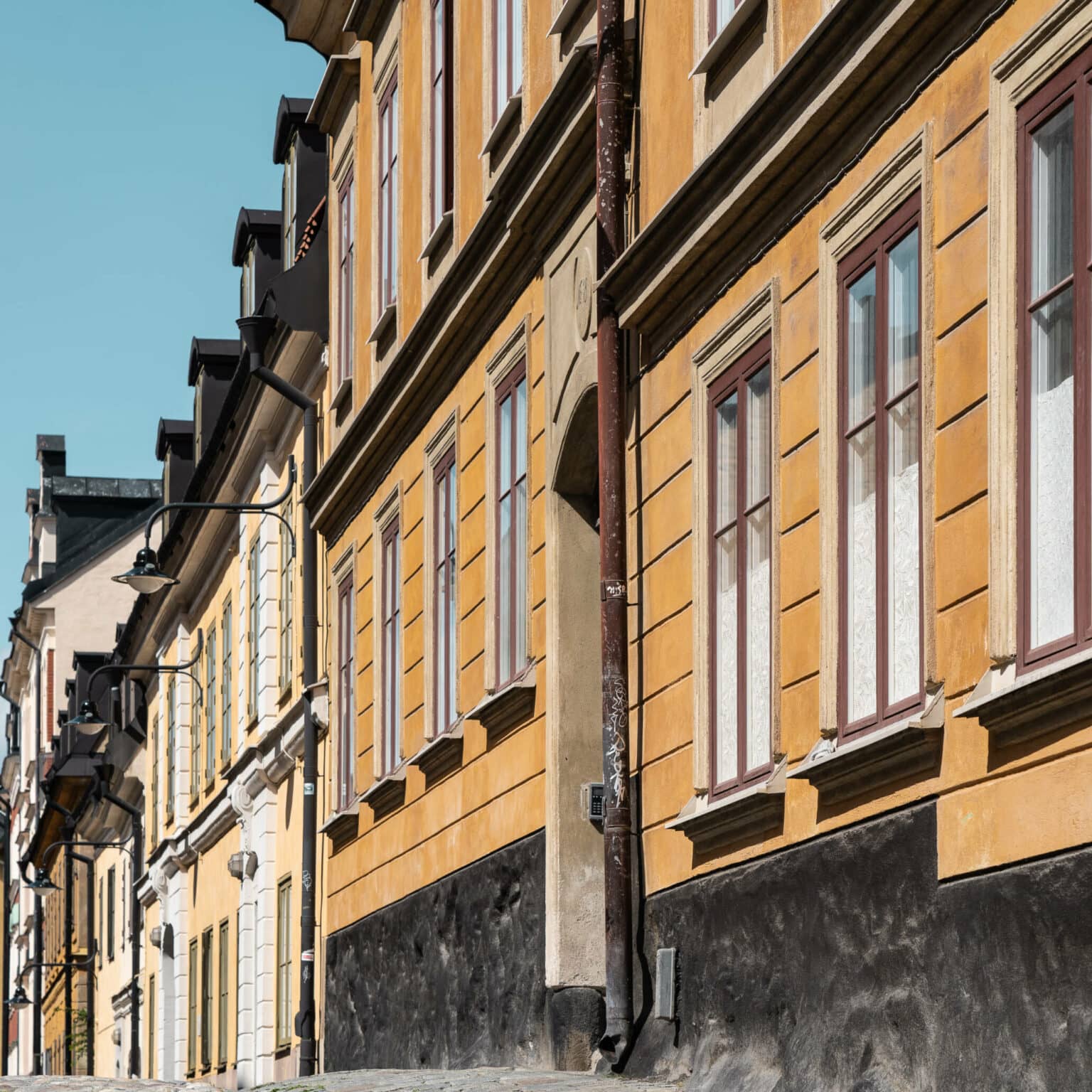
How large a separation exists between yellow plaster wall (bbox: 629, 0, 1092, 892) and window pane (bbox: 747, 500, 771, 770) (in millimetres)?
329

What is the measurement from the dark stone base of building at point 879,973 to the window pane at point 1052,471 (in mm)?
808

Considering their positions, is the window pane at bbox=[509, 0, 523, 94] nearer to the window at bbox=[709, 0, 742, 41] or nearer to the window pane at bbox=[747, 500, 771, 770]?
the window at bbox=[709, 0, 742, 41]

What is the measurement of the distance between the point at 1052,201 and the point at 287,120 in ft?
65.7

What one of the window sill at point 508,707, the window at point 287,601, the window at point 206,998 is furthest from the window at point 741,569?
the window at point 206,998

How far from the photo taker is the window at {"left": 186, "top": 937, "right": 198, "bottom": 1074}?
33938 millimetres

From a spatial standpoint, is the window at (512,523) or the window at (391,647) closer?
the window at (512,523)

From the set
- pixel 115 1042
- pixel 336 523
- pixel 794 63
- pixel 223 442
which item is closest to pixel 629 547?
pixel 794 63

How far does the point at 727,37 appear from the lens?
448 inches

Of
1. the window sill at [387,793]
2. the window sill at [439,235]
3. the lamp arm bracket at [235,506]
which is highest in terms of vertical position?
the window sill at [439,235]

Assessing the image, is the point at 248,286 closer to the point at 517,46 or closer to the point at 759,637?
the point at 517,46

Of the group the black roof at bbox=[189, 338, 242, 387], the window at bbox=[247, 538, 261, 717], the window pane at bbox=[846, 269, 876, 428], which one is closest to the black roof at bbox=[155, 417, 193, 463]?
the black roof at bbox=[189, 338, 242, 387]

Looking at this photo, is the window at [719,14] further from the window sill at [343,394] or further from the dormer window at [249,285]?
the dormer window at [249,285]

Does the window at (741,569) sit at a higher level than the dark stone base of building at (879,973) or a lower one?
higher

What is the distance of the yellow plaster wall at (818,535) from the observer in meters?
8.39
